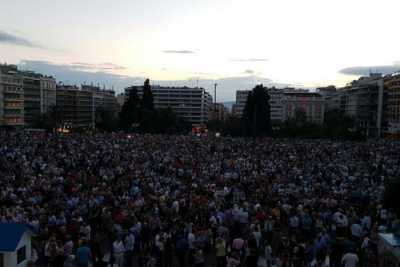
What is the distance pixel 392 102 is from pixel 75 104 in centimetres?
9607

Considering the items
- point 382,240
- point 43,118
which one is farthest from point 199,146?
point 43,118

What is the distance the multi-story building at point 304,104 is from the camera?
176m

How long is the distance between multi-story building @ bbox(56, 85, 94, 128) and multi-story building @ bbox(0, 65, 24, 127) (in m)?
28.0

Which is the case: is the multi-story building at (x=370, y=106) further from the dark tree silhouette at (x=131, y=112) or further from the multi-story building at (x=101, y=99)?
the multi-story building at (x=101, y=99)

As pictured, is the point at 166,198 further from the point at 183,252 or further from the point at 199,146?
the point at 199,146

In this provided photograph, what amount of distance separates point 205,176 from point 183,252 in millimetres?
10905

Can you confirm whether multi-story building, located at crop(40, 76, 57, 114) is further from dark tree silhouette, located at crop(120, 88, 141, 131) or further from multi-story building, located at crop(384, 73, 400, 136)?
multi-story building, located at crop(384, 73, 400, 136)

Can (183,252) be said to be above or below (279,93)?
below

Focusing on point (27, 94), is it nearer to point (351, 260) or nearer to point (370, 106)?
point (370, 106)

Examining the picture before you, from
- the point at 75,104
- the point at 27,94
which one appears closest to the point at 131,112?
the point at 27,94

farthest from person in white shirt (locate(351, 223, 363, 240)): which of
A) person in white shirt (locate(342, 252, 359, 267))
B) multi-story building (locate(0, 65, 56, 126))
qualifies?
multi-story building (locate(0, 65, 56, 126))

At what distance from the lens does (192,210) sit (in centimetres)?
1466

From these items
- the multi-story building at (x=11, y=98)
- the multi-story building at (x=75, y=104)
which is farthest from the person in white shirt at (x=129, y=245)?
the multi-story building at (x=75, y=104)

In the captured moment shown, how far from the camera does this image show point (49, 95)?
146m
